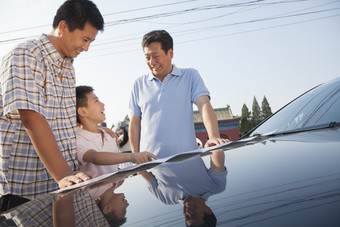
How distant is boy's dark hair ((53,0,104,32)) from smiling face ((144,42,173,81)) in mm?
761

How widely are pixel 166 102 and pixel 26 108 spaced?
1.23 m

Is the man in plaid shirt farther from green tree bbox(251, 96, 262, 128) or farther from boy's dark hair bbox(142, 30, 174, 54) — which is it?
green tree bbox(251, 96, 262, 128)

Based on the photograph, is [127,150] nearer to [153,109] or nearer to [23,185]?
[153,109]

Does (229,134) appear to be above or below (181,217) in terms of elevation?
below

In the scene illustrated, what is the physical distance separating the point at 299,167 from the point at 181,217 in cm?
41

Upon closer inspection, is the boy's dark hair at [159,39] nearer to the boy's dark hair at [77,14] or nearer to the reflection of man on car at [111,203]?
the boy's dark hair at [77,14]

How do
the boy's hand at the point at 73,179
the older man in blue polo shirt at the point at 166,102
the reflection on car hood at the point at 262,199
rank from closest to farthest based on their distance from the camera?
the reflection on car hood at the point at 262,199 < the boy's hand at the point at 73,179 < the older man in blue polo shirt at the point at 166,102

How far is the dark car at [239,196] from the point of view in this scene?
47cm

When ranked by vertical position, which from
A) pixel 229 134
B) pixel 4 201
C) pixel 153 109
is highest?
pixel 153 109

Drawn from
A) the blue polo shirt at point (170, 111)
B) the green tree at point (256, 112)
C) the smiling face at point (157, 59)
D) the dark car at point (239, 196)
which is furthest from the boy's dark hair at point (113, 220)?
the green tree at point (256, 112)

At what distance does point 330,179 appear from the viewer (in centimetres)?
59

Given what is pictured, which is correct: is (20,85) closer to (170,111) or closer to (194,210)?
(194,210)

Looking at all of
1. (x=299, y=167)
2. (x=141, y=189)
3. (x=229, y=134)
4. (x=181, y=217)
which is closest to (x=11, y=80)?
(x=141, y=189)

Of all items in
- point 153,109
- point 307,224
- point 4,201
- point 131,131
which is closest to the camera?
point 307,224
